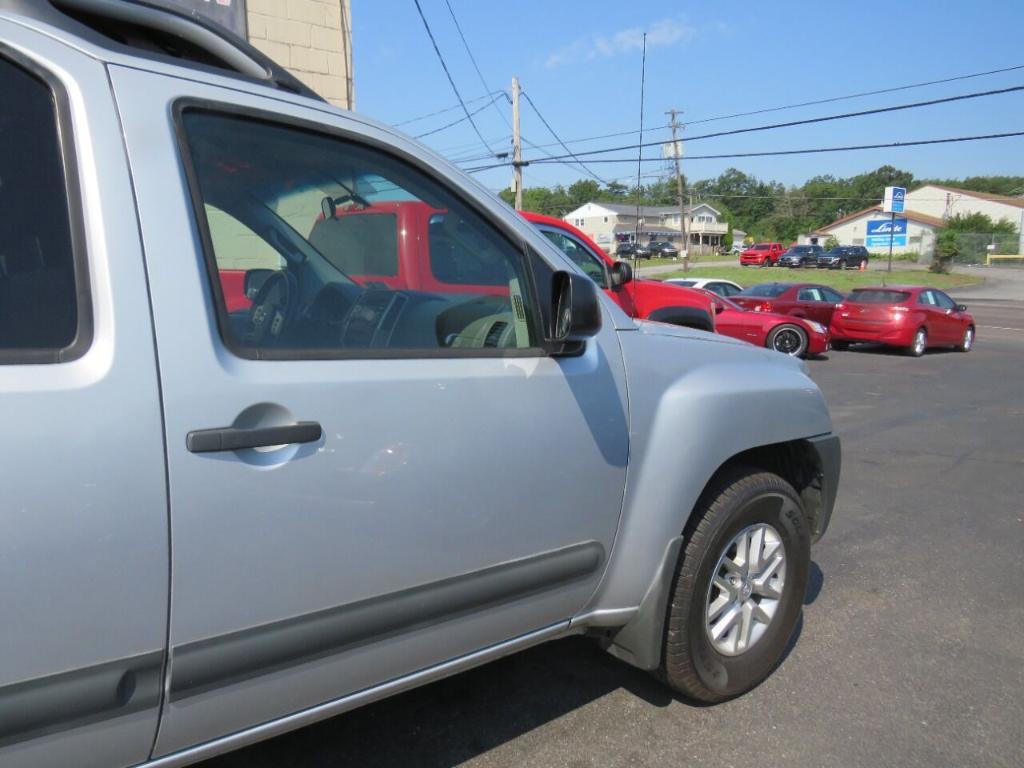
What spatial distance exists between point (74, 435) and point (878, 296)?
17.7 meters

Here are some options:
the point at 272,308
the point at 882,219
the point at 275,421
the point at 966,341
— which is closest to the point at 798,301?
the point at 966,341

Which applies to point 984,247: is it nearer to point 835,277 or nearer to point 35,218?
point 835,277

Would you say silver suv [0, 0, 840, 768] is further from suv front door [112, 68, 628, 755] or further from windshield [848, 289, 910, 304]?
windshield [848, 289, 910, 304]

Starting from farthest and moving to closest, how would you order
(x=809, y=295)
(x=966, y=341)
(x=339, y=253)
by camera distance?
(x=809, y=295) → (x=966, y=341) → (x=339, y=253)

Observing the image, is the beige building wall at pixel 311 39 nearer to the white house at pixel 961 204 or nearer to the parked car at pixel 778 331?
the parked car at pixel 778 331

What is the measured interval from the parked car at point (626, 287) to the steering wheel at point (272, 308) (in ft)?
14.8

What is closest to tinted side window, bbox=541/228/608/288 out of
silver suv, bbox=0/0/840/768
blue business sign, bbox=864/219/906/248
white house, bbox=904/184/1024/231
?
silver suv, bbox=0/0/840/768

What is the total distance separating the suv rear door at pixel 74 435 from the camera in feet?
4.90

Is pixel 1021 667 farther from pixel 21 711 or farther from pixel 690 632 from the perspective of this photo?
pixel 21 711

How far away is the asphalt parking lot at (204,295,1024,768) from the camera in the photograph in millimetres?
2730

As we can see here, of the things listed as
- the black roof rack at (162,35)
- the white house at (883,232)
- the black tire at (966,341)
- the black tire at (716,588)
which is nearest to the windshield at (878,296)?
the black tire at (966,341)

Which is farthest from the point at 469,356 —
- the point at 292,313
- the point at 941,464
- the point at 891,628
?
the point at 941,464

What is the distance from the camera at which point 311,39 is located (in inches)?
407

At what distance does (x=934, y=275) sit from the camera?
49.3m
